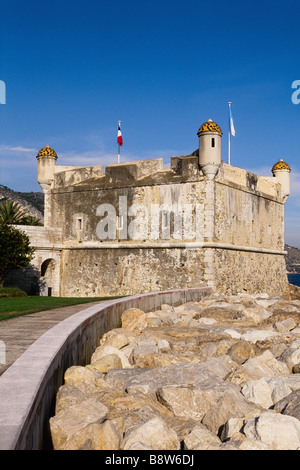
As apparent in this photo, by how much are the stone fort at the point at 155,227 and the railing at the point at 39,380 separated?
12441mm

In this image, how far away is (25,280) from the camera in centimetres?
2153

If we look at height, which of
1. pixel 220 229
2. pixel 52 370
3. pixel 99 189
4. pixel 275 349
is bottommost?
pixel 275 349

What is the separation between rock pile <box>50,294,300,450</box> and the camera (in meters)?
4.24

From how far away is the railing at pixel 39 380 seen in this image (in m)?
3.02

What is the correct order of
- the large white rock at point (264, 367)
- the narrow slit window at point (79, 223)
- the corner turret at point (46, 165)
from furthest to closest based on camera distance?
the corner turret at point (46, 165) < the narrow slit window at point (79, 223) < the large white rock at point (264, 367)

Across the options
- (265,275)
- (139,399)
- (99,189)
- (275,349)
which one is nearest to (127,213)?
(99,189)

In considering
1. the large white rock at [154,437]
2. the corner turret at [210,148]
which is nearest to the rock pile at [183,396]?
the large white rock at [154,437]

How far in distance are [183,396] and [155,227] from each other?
1571 centimetres

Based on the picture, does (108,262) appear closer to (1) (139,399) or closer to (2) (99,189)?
(2) (99,189)

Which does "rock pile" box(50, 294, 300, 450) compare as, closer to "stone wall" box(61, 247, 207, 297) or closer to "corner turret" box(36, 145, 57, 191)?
"stone wall" box(61, 247, 207, 297)

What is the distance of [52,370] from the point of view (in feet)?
14.8

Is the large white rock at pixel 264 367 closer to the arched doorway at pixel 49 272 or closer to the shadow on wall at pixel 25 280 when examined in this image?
the shadow on wall at pixel 25 280
